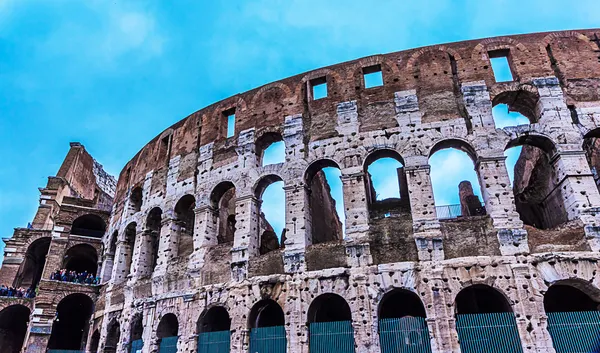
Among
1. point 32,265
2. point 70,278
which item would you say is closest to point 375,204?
point 70,278

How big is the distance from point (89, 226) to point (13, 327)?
551cm

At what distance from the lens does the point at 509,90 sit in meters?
12.2

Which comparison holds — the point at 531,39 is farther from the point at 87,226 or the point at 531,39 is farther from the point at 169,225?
the point at 87,226

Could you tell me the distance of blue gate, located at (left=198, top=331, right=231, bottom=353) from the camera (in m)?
11.3

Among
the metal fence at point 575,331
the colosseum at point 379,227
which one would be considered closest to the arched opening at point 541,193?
the colosseum at point 379,227

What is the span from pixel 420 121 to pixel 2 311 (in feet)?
60.2

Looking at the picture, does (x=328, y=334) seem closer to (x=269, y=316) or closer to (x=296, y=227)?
(x=296, y=227)

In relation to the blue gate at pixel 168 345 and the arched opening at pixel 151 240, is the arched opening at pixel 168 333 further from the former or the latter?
the arched opening at pixel 151 240

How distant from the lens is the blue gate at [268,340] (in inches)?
417

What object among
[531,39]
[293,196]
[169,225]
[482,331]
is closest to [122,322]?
[169,225]

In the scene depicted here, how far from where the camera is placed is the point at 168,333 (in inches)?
521

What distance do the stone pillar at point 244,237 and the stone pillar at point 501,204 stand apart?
6377 millimetres

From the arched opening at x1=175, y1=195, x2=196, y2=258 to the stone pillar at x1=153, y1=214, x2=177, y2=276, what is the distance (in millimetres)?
242

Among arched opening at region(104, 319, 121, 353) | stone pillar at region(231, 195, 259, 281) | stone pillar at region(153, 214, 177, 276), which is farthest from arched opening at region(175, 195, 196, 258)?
arched opening at region(104, 319, 121, 353)
